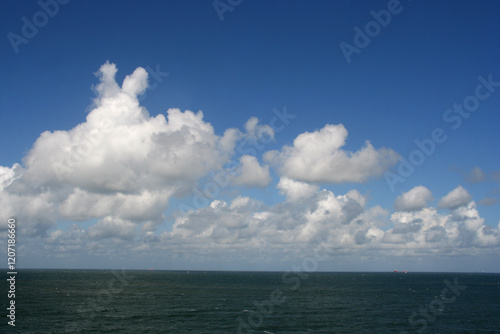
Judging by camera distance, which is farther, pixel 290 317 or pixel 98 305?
pixel 98 305

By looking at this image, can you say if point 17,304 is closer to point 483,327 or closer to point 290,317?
point 290,317

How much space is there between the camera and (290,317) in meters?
97.2

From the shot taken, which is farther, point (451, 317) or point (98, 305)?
point (98, 305)

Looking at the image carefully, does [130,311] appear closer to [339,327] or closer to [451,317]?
[339,327]

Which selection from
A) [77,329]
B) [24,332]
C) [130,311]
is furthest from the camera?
[130,311]

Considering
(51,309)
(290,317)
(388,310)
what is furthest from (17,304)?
(388,310)

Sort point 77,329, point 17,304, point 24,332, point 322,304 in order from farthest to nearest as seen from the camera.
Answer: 1. point 322,304
2. point 17,304
3. point 77,329
4. point 24,332

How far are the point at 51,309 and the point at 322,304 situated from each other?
275 ft

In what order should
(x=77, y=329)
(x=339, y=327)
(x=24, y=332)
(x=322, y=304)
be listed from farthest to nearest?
(x=322, y=304)
(x=339, y=327)
(x=77, y=329)
(x=24, y=332)

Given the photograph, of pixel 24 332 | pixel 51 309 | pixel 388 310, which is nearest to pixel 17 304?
pixel 51 309

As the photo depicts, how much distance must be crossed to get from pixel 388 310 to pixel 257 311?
41.0 meters

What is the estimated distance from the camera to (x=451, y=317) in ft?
336

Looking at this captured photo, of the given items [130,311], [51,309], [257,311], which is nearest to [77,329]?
[130,311]

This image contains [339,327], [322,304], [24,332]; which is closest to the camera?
[24,332]
